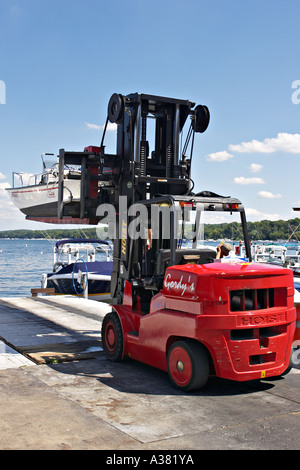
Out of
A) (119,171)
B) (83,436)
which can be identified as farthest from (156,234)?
(83,436)

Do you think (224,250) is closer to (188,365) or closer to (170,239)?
(170,239)

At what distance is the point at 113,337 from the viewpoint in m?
7.75

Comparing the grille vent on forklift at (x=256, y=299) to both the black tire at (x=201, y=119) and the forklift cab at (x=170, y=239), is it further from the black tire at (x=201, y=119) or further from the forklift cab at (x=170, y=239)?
the black tire at (x=201, y=119)

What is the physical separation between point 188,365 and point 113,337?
6.13 feet

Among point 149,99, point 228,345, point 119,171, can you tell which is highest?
point 149,99

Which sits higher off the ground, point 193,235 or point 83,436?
point 193,235

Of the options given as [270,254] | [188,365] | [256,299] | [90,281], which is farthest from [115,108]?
[270,254]

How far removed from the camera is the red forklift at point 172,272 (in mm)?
6012

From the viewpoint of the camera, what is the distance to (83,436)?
4.91 m

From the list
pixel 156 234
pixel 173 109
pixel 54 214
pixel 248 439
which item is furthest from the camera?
pixel 54 214

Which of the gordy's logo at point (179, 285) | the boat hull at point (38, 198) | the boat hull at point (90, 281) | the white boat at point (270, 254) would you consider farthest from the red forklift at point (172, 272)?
the white boat at point (270, 254)

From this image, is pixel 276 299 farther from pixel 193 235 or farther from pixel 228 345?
pixel 193 235

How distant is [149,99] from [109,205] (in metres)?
1.81

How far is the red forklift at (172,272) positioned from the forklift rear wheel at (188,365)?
0.04 ft
